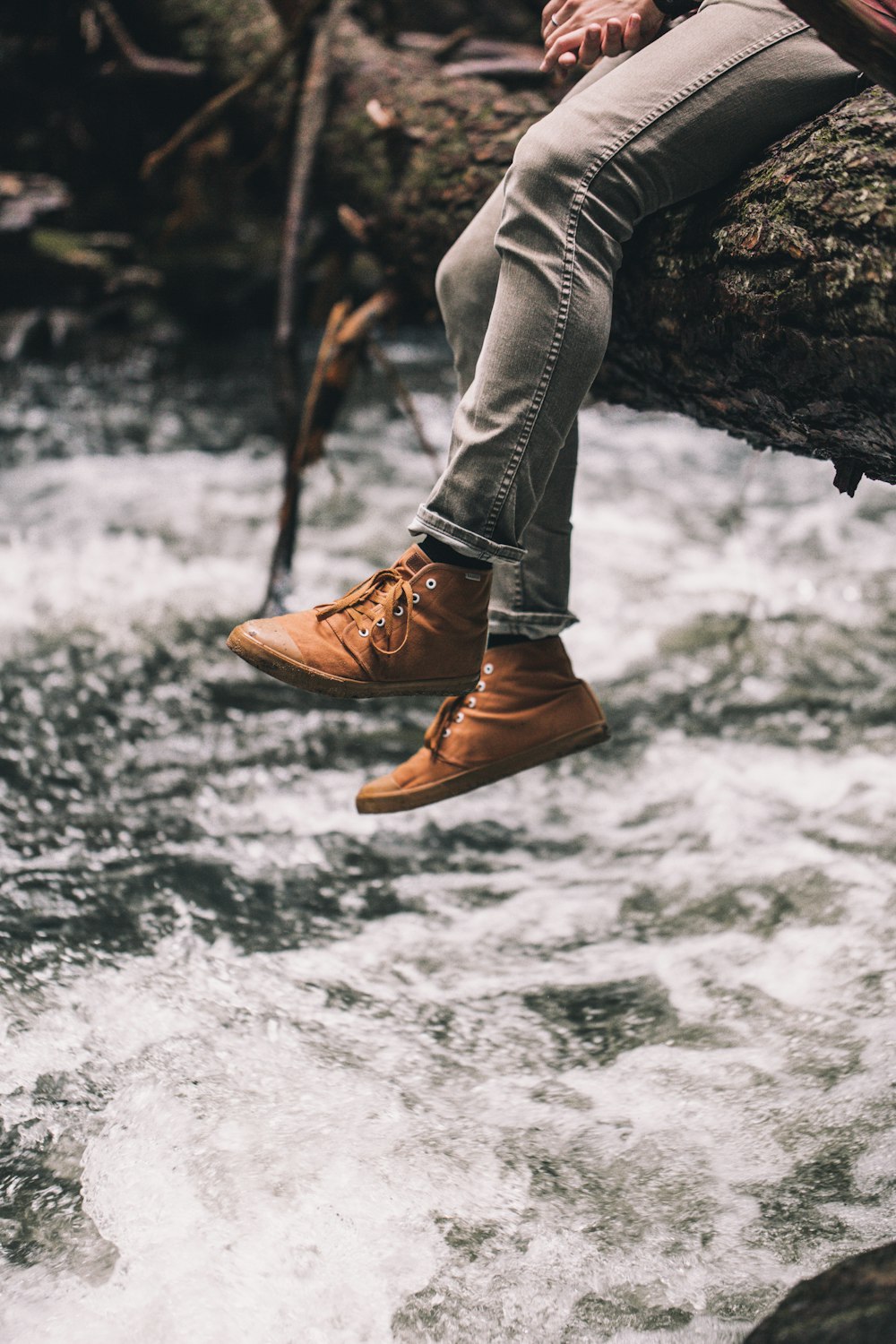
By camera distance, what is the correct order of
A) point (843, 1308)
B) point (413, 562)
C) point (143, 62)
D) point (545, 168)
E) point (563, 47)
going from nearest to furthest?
1. point (843, 1308)
2. point (545, 168)
3. point (413, 562)
4. point (563, 47)
5. point (143, 62)

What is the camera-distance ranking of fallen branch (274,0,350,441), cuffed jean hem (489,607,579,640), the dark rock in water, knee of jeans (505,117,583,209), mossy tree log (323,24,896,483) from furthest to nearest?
1. fallen branch (274,0,350,441)
2. cuffed jean hem (489,607,579,640)
3. knee of jeans (505,117,583,209)
4. mossy tree log (323,24,896,483)
5. the dark rock in water

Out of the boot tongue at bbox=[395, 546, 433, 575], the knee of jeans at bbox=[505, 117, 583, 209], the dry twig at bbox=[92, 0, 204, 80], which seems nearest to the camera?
the knee of jeans at bbox=[505, 117, 583, 209]

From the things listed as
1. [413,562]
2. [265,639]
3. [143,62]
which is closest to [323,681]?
[265,639]

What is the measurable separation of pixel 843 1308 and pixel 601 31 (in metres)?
2.04

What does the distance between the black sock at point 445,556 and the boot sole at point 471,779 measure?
1.62 feet

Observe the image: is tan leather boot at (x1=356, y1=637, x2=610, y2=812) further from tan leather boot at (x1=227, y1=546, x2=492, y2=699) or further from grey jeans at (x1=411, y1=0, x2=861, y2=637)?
grey jeans at (x1=411, y1=0, x2=861, y2=637)

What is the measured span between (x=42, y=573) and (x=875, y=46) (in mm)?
3553

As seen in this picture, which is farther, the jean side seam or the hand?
the hand

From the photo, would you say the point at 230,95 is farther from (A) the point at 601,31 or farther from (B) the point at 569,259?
(B) the point at 569,259

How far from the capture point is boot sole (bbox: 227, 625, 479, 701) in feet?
5.97

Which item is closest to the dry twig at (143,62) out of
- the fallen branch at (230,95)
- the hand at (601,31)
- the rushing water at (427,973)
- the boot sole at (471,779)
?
the fallen branch at (230,95)

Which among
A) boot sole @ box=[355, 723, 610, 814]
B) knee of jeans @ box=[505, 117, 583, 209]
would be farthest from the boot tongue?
knee of jeans @ box=[505, 117, 583, 209]

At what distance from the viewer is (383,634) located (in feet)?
6.20

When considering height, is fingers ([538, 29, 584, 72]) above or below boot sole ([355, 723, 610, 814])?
above
